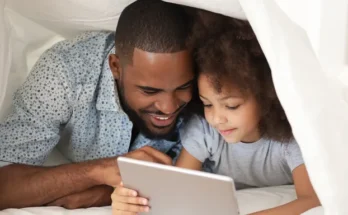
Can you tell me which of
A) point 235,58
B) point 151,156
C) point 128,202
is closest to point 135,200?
point 128,202

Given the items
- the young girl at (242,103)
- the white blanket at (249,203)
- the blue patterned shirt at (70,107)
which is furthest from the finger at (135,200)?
the blue patterned shirt at (70,107)

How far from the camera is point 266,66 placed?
2.93ft

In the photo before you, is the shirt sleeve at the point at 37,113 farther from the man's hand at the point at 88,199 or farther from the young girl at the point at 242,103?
the young girl at the point at 242,103

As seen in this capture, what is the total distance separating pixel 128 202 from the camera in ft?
2.78

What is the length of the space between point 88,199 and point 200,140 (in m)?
0.22

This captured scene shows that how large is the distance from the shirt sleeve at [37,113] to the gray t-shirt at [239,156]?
23 cm

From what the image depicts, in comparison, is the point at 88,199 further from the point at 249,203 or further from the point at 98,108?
the point at 249,203

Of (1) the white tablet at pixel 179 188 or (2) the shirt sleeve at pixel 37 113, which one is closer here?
(1) the white tablet at pixel 179 188

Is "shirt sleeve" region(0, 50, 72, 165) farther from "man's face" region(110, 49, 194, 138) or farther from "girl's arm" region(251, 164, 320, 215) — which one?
"girl's arm" region(251, 164, 320, 215)

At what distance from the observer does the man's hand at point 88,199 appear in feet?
3.34

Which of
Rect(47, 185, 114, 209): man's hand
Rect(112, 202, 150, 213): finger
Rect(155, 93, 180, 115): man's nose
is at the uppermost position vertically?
Rect(155, 93, 180, 115): man's nose

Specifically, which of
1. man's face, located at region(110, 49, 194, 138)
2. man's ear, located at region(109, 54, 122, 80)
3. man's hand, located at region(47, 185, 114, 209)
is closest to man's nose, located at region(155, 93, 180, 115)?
man's face, located at region(110, 49, 194, 138)

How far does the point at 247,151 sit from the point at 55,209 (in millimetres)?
333

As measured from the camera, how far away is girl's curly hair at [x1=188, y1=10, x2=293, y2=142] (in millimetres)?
874
